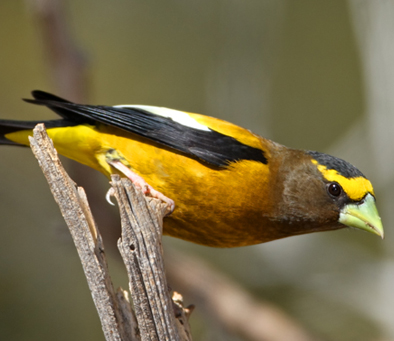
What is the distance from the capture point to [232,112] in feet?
16.0

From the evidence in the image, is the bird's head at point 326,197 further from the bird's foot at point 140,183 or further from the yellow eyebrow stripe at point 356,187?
the bird's foot at point 140,183

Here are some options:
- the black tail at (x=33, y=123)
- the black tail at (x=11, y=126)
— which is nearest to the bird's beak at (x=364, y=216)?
the black tail at (x=33, y=123)

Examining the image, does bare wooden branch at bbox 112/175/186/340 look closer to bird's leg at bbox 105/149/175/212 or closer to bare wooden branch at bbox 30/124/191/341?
bare wooden branch at bbox 30/124/191/341

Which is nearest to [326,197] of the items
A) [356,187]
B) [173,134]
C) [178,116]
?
[356,187]

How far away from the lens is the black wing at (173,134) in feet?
9.05

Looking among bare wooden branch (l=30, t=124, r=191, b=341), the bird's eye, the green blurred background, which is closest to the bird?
the bird's eye

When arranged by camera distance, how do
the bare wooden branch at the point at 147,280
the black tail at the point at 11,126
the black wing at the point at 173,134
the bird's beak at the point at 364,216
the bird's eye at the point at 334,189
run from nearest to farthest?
the bare wooden branch at the point at 147,280, the bird's beak at the point at 364,216, the bird's eye at the point at 334,189, the black wing at the point at 173,134, the black tail at the point at 11,126

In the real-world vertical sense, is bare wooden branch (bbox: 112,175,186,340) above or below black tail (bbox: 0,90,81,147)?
below

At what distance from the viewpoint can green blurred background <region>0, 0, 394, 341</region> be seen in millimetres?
4996

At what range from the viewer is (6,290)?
6.30m

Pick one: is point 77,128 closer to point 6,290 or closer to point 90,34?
point 6,290

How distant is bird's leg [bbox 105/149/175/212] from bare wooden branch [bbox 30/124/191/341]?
558 millimetres

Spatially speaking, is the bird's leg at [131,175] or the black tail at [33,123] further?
the black tail at [33,123]

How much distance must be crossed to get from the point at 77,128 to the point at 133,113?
14.2 inches
